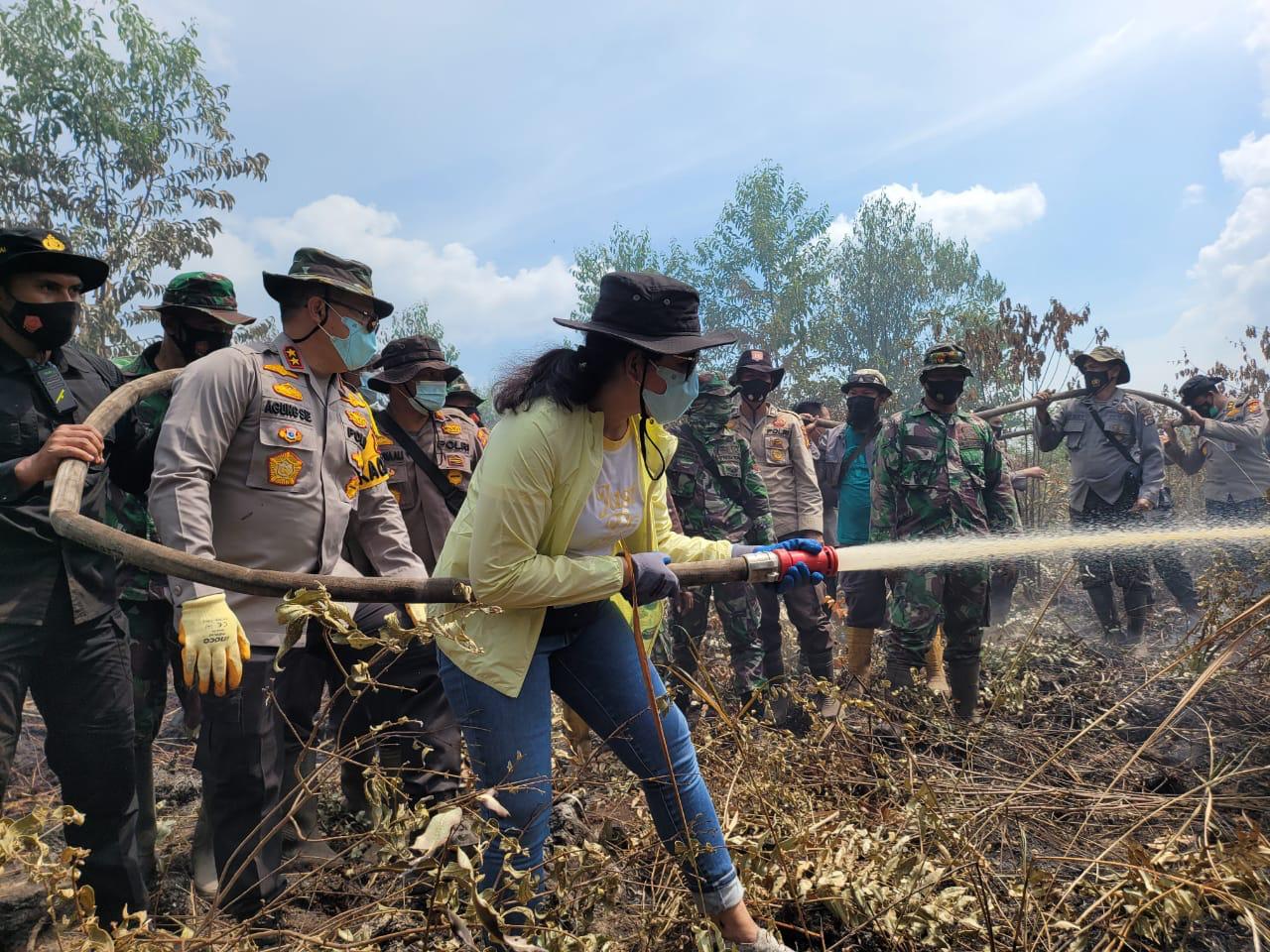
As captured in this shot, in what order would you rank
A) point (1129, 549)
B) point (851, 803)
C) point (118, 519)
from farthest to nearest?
point (1129, 549), point (118, 519), point (851, 803)

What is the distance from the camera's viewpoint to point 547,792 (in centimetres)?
221

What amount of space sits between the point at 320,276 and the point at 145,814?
2.30 m

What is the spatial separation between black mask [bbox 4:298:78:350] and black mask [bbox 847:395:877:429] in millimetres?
5400

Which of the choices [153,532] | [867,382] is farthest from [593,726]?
[867,382]

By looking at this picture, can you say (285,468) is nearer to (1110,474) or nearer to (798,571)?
(798,571)

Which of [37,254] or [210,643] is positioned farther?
[37,254]

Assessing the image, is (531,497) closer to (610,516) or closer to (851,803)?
(610,516)

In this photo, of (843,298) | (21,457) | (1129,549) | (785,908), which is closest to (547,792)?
(785,908)

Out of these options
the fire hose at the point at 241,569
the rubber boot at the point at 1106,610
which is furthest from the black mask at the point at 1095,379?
the fire hose at the point at 241,569

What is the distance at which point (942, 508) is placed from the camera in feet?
16.9

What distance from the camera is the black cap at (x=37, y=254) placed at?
2596mm

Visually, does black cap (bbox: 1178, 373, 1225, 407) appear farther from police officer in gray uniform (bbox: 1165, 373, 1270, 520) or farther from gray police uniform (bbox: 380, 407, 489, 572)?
gray police uniform (bbox: 380, 407, 489, 572)

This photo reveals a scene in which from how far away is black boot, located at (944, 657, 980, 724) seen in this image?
491 cm

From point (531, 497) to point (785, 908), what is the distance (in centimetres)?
158
